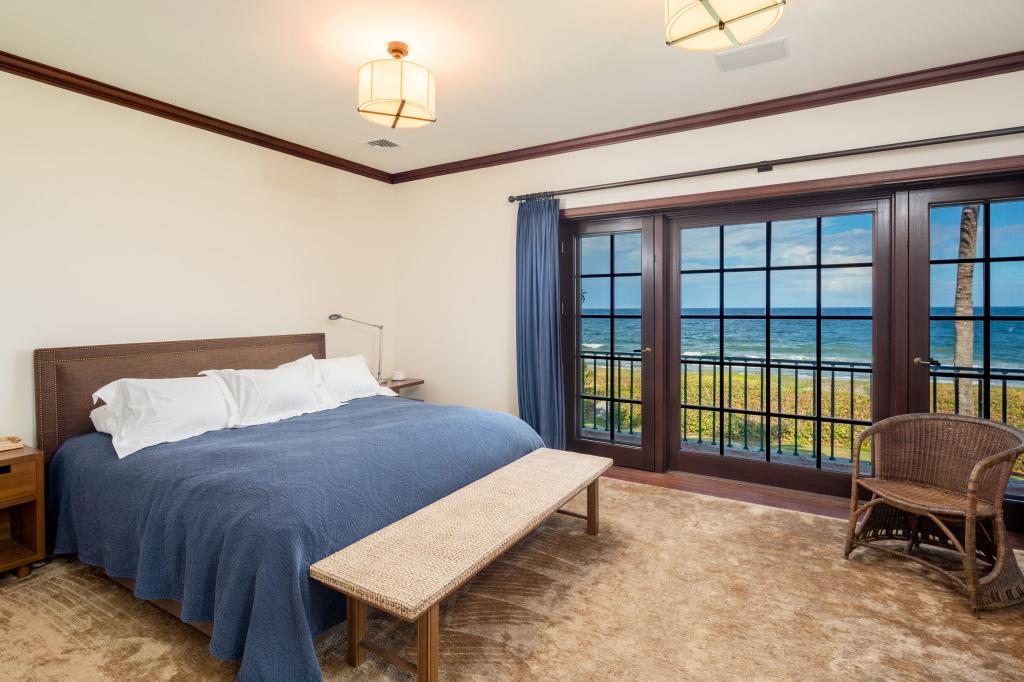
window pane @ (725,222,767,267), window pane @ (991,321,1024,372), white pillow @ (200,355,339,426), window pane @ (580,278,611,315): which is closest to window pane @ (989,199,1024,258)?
window pane @ (991,321,1024,372)

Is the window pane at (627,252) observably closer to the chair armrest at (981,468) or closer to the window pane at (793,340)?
the window pane at (793,340)

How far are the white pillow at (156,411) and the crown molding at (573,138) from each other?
171 cm

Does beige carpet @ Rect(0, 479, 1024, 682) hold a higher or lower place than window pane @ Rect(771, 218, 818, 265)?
lower

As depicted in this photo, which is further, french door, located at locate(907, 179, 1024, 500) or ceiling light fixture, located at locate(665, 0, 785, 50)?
french door, located at locate(907, 179, 1024, 500)

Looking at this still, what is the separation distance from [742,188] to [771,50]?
96cm

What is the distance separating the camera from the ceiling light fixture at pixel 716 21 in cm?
186

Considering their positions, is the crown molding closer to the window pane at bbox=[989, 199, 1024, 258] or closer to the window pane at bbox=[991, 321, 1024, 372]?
the window pane at bbox=[989, 199, 1024, 258]

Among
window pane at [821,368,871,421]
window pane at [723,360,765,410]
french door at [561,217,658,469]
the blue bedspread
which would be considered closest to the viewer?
the blue bedspread

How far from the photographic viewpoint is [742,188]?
11.8 feet

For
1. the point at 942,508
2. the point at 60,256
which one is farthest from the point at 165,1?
the point at 942,508

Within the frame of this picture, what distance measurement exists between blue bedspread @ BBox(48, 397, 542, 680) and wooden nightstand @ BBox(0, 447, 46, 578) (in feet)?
0.33

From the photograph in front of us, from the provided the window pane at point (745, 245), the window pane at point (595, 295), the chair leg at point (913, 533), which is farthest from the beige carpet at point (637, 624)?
the window pane at point (595, 295)

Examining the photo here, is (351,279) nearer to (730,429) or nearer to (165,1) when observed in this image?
(165,1)

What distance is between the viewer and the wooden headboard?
2891mm
